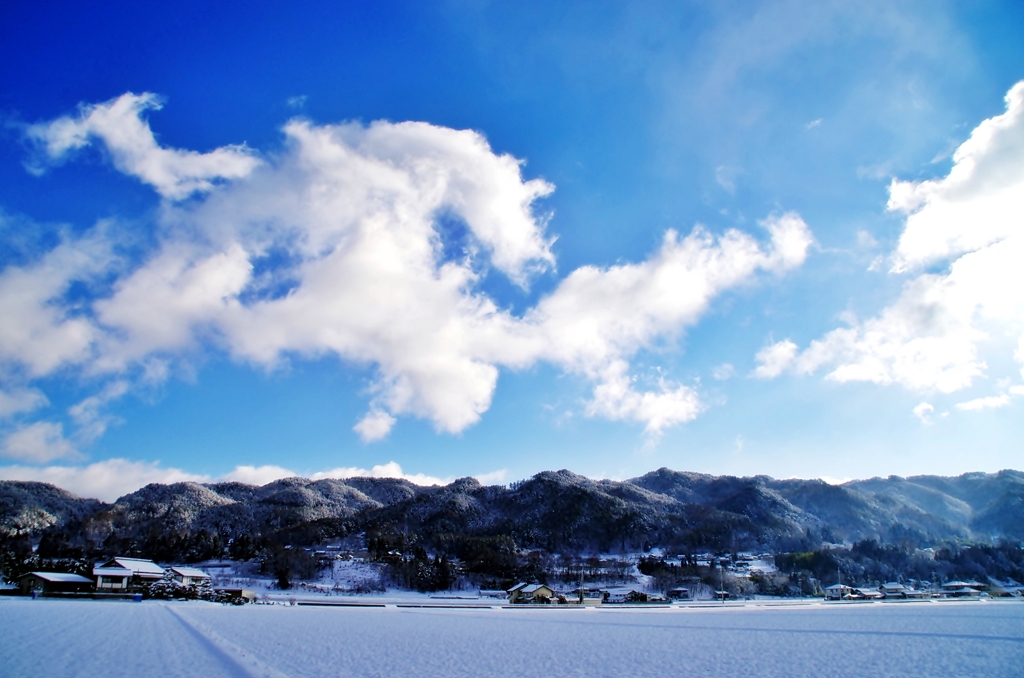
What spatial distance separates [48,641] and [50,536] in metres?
193

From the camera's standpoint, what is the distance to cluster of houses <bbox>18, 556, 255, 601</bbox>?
7219 centimetres

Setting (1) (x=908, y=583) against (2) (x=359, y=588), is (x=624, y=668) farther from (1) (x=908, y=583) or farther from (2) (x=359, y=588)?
(1) (x=908, y=583)

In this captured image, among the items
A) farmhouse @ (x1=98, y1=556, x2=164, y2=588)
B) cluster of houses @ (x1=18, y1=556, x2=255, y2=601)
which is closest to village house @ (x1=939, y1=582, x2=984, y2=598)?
cluster of houses @ (x1=18, y1=556, x2=255, y2=601)

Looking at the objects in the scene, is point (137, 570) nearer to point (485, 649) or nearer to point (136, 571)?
point (136, 571)

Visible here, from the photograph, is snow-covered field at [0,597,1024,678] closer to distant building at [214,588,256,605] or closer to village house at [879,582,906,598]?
distant building at [214,588,256,605]

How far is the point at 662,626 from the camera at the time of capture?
41812 mm

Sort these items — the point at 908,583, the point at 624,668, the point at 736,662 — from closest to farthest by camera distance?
the point at 624,668 → the point at 736,662 → the point at 908,583

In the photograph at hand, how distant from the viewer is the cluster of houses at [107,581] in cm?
7219

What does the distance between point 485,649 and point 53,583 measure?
77.3 metres

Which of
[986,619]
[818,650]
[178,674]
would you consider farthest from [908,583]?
[178,674]

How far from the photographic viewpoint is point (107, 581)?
75250 mm

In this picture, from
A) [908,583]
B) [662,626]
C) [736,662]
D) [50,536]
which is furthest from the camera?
[50,536]

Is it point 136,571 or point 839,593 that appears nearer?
point 136,571

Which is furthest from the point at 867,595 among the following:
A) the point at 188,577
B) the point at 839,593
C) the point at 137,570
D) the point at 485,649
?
the point at 137,570
